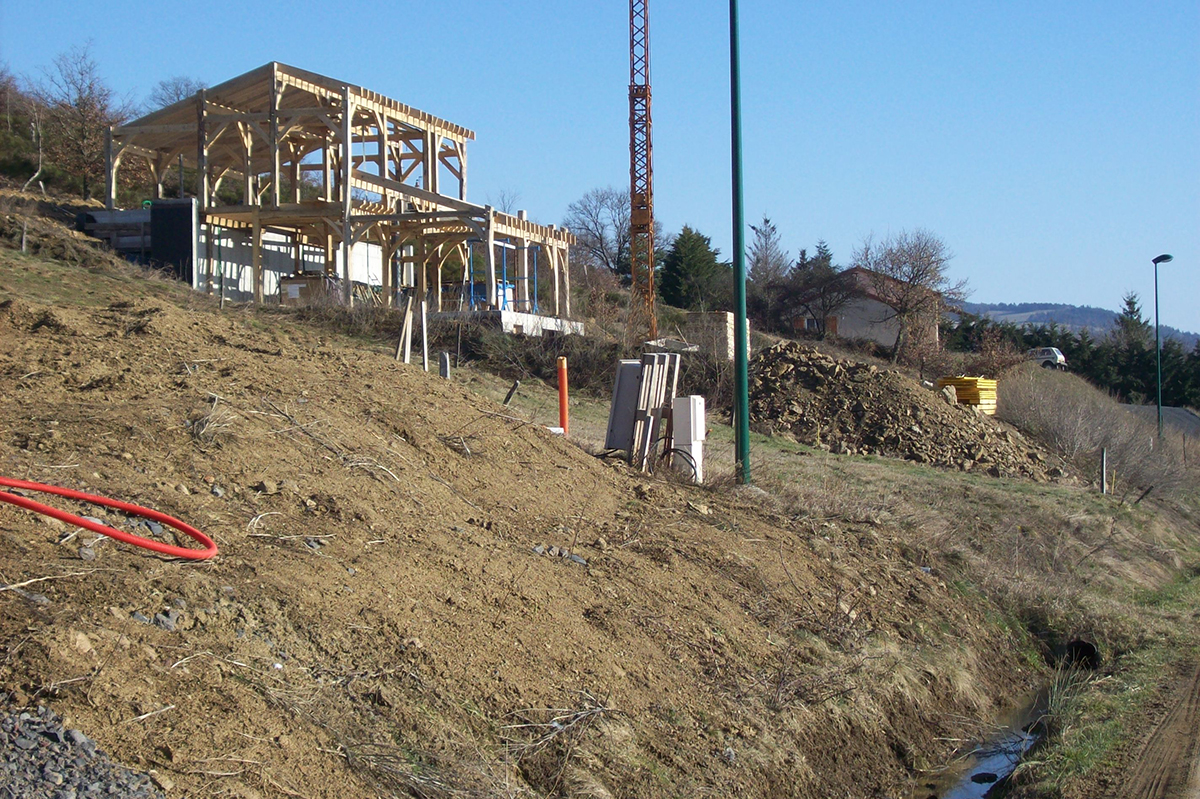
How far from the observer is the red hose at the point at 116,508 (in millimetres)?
4887

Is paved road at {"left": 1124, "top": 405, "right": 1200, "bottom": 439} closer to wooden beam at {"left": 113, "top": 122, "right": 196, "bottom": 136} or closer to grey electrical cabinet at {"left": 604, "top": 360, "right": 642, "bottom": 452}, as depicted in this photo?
wooden beam at {"left": 113, "top": 122, "right": 196, "bottom": 136}

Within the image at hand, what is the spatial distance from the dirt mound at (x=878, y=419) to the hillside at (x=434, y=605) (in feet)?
35.0

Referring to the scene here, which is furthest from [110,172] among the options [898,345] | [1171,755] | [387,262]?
[898,345]

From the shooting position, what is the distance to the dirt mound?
73.1 ft

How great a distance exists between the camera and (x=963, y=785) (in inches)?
292

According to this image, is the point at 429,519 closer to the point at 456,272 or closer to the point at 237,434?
the point at 237,434

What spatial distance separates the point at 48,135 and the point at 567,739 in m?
42.9

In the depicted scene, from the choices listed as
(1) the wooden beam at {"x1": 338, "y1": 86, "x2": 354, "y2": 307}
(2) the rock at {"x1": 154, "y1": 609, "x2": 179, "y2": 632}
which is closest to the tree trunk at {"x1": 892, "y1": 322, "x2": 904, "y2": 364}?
(1) the wooden beam at {"x1": 338, "y1": 86, "x2": 354, "y2": 307}

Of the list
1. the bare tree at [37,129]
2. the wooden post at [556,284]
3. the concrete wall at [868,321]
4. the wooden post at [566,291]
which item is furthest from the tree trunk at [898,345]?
the bare tree at [37,129]

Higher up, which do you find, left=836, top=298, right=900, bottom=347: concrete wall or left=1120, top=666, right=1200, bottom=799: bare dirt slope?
left=836, top=298, right=900, bottom=347: concrete wall

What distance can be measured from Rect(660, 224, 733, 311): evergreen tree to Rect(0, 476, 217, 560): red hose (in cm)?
5774

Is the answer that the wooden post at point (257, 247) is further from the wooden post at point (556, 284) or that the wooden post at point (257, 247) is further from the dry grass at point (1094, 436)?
the dry grass at point (1094, 436)

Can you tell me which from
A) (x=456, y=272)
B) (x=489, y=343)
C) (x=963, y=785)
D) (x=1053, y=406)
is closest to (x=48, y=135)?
(x=456, y=272)

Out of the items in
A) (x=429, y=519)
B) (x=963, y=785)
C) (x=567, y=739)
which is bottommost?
(x=963, y=785)
